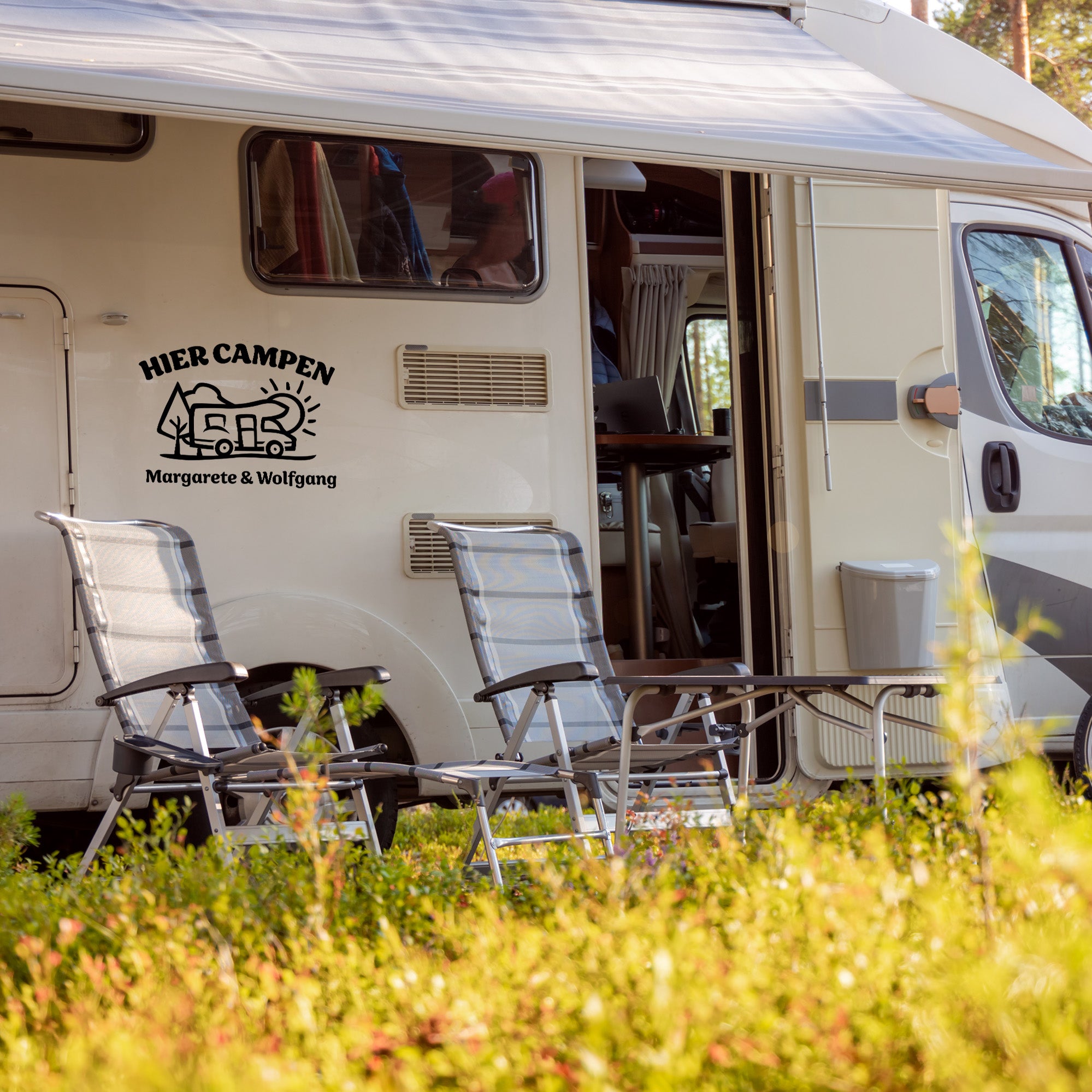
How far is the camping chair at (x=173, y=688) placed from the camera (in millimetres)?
3141

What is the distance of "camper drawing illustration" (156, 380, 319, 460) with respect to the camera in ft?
12.5

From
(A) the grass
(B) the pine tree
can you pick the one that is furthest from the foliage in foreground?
(B) the pine tree

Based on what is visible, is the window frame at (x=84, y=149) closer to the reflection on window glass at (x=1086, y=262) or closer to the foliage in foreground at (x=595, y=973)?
the foliage in foreground at (x=595, y=973)

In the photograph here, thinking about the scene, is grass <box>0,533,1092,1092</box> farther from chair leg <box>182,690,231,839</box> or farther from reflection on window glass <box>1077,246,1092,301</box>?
reflection on window glass <box>1077,246,1092,301</box>

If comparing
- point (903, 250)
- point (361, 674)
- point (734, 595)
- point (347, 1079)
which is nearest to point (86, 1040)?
point (347, 1079)

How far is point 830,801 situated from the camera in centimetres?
313

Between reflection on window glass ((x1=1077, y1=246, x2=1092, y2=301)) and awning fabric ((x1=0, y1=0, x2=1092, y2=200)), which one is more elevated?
awning fabric ((x1=0, y1=0, x2=1092, y2=200))

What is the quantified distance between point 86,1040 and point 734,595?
4254 millimetres

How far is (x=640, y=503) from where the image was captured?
5.06 meters

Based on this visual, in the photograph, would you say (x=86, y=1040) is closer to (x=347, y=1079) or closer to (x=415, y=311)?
(x=347, y=1079)

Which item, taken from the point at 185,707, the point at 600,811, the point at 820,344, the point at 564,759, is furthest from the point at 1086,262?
the point at 185,707

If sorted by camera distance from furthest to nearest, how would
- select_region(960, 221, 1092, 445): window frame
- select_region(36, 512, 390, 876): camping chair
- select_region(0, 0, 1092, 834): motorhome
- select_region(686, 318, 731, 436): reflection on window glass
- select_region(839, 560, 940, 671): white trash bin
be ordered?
select_region(686, 318, 731, 436): reflection on window glass → select_region(960, 221, 1092, 445): window frame → select_region(839, 560, 940, 671): white trash bin → select_region(0, 0, 1092, 834): motorhome → select_region(36, 512, 390, 876): camping chair

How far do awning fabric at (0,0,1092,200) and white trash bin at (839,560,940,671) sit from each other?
4.01ft

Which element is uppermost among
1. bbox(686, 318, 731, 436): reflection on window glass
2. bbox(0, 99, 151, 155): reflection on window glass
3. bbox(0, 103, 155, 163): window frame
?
bbox(0, 99, 151, 155): reflection on window glass
